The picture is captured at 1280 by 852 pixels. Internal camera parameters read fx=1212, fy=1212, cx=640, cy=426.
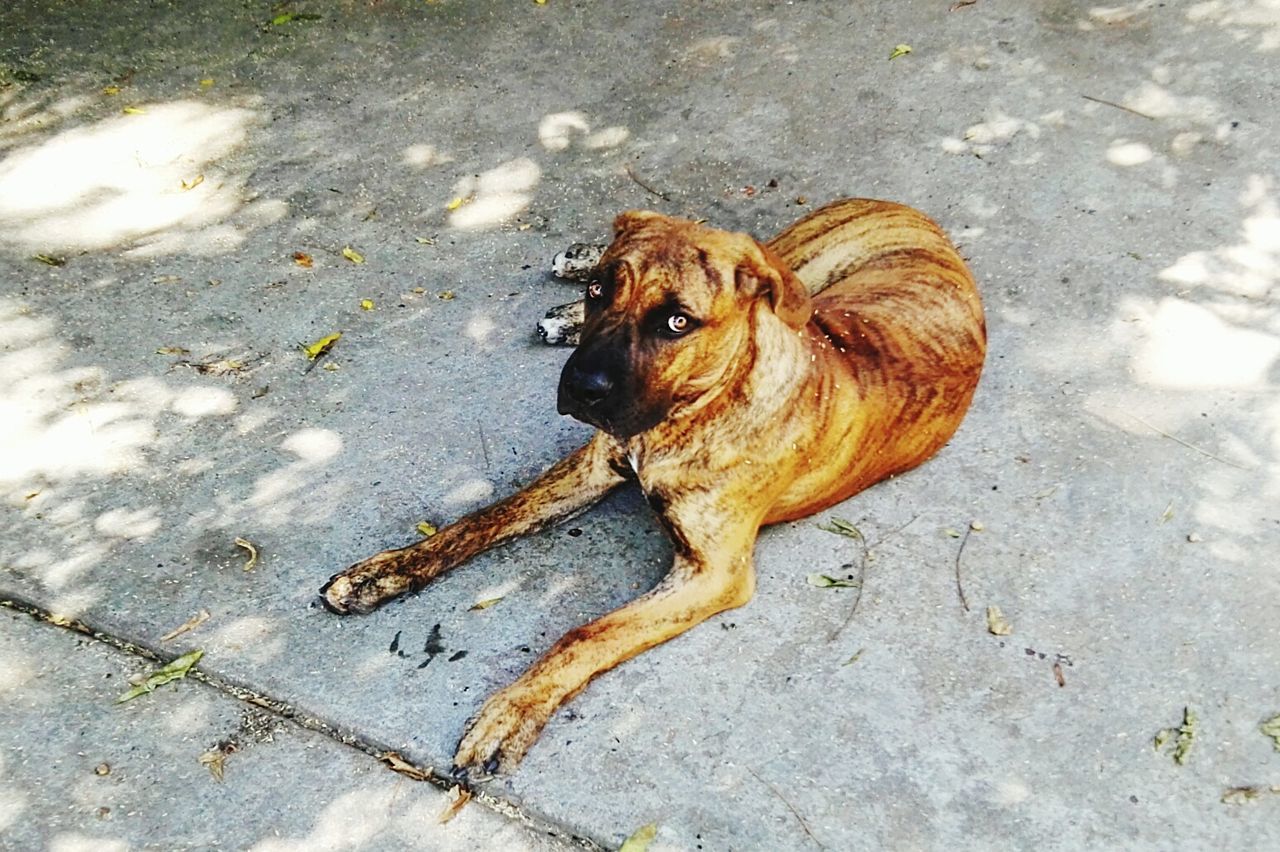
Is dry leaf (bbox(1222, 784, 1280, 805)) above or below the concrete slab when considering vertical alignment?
below

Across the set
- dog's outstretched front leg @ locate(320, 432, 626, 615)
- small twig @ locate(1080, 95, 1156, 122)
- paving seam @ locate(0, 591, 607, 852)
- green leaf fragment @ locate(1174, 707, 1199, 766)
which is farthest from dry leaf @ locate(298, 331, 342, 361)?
small twig @ locate(1080, 95, 1156, 122)

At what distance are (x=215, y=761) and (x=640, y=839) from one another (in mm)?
1219

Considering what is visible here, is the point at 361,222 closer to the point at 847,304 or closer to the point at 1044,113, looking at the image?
the point at 847,304

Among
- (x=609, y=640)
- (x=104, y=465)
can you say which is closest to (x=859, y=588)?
(x=609, y=640)

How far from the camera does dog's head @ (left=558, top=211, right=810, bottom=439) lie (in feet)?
11.3

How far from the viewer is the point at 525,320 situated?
16.7 ft

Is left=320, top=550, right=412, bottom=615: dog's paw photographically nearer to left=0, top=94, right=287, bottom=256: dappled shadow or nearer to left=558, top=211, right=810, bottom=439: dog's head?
left=558, top=211, right=810, bottom=439: dog's head

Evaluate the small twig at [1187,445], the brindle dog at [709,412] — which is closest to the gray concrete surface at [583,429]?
the small twig at [1187,445]

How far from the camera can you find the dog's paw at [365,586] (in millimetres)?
3818

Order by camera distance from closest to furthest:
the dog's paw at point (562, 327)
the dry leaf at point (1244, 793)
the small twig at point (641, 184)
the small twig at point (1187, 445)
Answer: the dry leaf at point (1244, 793), the small twig at point (1187, 445), the dog's paw at point (562, 327), the small twig at point (641, 184)

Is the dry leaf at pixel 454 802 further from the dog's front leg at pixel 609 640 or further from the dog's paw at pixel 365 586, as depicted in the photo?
the dog's paw at pixel 365 586

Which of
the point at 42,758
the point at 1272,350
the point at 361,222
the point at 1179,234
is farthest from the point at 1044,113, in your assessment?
the point at 42,758

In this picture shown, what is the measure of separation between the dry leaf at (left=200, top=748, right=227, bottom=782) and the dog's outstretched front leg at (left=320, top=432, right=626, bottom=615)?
0.58 m

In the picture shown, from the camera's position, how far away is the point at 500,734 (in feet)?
11.2
